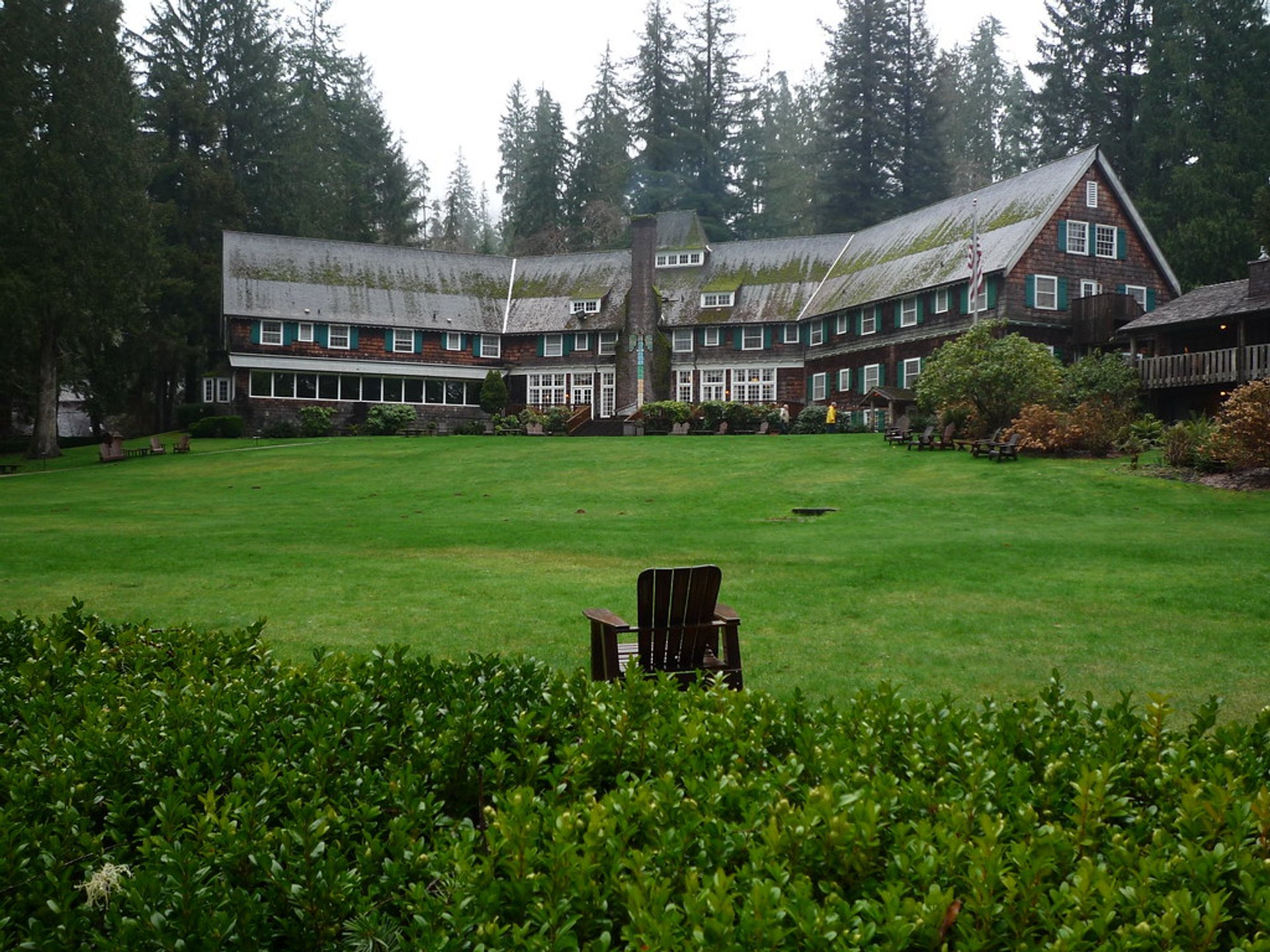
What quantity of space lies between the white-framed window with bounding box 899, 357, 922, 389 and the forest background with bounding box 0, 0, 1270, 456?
14093 millimetres

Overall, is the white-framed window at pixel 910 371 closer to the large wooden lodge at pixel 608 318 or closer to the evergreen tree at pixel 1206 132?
the large wooden lodge at pixel 608 318

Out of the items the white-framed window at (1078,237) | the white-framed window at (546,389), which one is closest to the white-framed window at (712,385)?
the white-framed window at (546,389)

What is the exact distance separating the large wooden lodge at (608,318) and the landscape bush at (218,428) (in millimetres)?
2378

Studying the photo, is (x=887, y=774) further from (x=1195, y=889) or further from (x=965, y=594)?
(x=965, y=594)

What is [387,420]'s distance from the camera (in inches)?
1929

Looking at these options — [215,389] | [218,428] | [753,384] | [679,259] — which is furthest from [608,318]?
[215,389]

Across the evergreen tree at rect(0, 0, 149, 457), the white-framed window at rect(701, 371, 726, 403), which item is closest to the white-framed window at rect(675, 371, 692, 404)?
the white-framed window at rect(701, 371, 726, 403)

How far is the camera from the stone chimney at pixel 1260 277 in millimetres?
→ 32938

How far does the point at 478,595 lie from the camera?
12.0m

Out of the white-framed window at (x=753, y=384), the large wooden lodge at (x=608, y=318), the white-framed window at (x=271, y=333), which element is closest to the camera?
the large wooden lodge at (x=608, y=318)

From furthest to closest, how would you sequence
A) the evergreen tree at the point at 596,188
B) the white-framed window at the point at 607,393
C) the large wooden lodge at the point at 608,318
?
the evergreen tree at the point at 596,188, the white-framed window at the point at 607,393, the large wooden lodge at the point at 608,318

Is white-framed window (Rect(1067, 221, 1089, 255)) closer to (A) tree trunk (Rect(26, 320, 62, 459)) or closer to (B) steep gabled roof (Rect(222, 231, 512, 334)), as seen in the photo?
(B) steep gabled roof (Rect(222, 231, 512, 334))

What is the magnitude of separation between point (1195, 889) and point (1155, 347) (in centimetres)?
4116

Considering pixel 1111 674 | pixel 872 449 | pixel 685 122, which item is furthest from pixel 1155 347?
pixel 685 122
